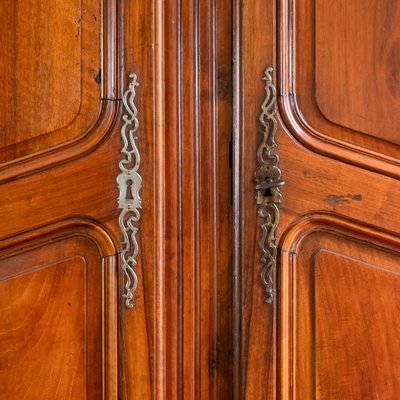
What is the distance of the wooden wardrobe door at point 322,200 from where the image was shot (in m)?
0.79

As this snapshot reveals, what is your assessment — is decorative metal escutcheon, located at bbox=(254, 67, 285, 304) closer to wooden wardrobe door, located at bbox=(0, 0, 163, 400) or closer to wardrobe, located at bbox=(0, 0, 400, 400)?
wardrobe, located at bbox=(0, 0, 400, 400)

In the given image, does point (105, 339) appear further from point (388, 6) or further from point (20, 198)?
point (388, 6)

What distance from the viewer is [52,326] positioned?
82 cm

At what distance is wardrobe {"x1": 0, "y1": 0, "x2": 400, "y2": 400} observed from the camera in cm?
79

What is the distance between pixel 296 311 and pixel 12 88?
0.49 meters

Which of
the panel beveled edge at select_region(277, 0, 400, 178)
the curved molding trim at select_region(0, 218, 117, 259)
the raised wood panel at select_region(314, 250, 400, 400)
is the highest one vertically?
the panel beveled edge at select_region(277, 0, 400, 178)

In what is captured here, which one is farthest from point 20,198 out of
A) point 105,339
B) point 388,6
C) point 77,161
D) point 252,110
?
point 388,6

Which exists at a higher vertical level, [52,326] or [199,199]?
[199,199]

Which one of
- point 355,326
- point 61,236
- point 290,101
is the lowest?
point 355,326

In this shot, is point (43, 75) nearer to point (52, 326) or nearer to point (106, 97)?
point (106, 97)

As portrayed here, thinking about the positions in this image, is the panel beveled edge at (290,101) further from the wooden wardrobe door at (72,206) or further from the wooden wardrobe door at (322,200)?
the wooden wardrobe door at (72,206)

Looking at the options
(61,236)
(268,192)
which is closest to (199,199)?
(268,192)

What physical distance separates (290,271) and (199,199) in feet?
0.51

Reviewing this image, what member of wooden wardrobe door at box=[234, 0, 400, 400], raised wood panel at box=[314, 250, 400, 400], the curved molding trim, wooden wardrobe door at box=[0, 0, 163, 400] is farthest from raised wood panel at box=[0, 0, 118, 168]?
raised wood panel at box=[314, 250, 400, 400]
